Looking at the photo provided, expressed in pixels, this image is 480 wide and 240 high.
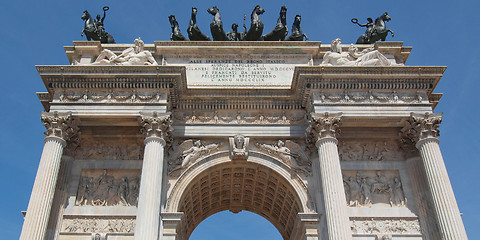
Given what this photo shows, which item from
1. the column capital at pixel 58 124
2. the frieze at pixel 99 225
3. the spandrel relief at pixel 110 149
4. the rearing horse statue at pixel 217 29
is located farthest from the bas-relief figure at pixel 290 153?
the column capital at pixel 58 124

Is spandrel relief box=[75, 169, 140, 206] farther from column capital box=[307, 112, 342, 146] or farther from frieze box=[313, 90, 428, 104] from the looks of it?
frieze box=[313, 90, 428, 104]

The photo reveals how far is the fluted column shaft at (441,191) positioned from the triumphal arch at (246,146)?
5 cm

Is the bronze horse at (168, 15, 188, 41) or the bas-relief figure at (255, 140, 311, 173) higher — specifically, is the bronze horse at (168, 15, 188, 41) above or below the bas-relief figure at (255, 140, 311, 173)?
above

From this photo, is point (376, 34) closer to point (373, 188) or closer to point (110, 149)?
point (373, 188)

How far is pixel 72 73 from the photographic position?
21219mm

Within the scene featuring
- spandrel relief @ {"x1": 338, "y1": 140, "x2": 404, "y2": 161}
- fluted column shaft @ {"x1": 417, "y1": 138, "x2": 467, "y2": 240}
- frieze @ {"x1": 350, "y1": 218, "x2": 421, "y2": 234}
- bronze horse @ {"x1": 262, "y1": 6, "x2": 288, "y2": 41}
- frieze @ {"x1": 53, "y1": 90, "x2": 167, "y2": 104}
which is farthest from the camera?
bronze horse @ {"x1": 262, "y1": 6, "x2": 288, "y2": 41}

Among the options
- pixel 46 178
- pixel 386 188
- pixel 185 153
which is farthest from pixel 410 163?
pixel 46 178

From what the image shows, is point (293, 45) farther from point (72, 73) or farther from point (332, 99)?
point (72, 73)

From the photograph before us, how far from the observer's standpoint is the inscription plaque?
2355 centimetres

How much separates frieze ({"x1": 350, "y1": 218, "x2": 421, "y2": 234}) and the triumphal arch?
5 cm

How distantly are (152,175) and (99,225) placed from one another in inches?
126

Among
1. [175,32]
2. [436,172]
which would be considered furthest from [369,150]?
[175,32]

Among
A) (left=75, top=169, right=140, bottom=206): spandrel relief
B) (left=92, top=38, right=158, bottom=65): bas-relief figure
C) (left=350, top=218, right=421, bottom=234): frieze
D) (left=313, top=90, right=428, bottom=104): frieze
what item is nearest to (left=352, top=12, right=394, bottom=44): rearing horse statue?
(left=313, top=90, right=428, bottom=104): frieze

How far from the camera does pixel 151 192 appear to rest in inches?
722
